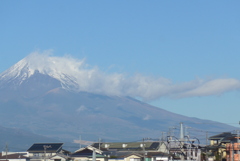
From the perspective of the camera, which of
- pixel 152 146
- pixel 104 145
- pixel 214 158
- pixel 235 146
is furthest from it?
pixel 104 145

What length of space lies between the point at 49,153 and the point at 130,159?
105 feet

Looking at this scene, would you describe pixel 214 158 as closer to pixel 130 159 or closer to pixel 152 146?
pixel 130 159

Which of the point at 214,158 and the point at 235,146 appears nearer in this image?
the point at 235,146

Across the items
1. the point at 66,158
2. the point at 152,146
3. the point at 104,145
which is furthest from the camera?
the point at 104,145

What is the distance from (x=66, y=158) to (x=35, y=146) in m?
27.4

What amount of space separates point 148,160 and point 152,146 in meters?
23.0

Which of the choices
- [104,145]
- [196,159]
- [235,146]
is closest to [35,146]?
[104,145]

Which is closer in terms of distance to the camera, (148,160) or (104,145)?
(148,160)

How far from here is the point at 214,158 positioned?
10706cm

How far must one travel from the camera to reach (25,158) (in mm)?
121750

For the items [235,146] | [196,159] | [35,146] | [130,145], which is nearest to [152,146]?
[130,145]

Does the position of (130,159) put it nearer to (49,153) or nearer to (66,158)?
(66,158)

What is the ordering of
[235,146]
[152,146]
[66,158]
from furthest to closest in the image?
1. [152,146]
2. [66,158]
3. [235,146]

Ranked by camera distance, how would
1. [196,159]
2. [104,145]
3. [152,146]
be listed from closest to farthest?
1. [196,159]
2. [152,146]
3. [104,145]
